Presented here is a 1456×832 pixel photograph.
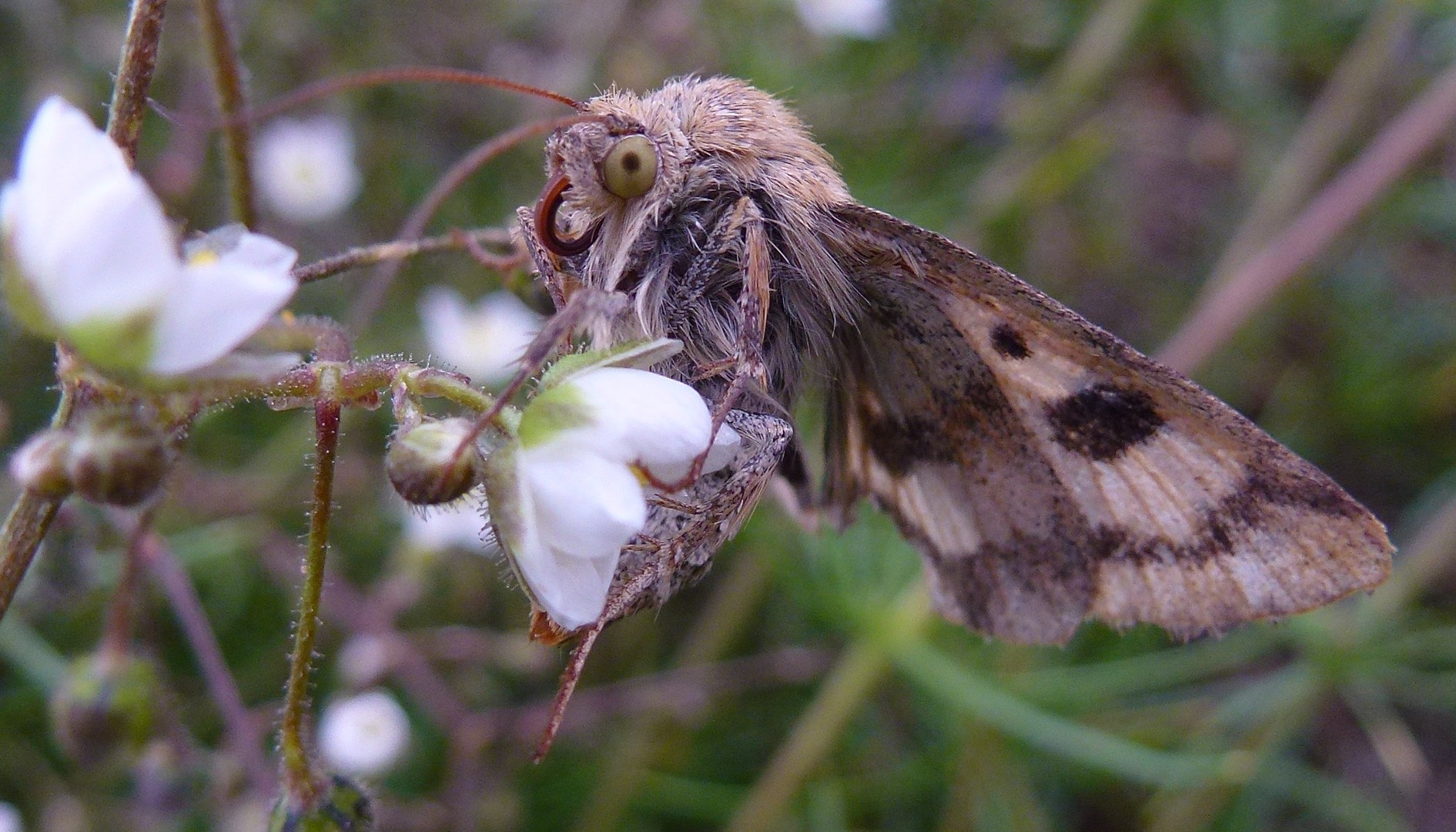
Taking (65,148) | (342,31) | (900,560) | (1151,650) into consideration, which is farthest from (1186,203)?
(65,148)

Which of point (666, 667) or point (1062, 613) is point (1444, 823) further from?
point (1062, 613)

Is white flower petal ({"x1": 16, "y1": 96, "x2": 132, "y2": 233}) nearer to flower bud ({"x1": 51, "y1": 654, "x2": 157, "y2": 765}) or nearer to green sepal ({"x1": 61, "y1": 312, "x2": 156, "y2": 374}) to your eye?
green sepal ({"x1": 61, "y1": 312, "x2": 156, "y2": 374})

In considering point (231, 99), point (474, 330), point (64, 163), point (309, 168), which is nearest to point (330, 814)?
point (64, 163)

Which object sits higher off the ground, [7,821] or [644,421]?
[644,421]

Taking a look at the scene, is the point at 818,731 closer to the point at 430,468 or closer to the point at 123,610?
the point at 123,610

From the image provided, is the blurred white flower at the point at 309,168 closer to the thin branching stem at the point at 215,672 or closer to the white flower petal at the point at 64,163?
the thin branching stem at the point at 215,672
